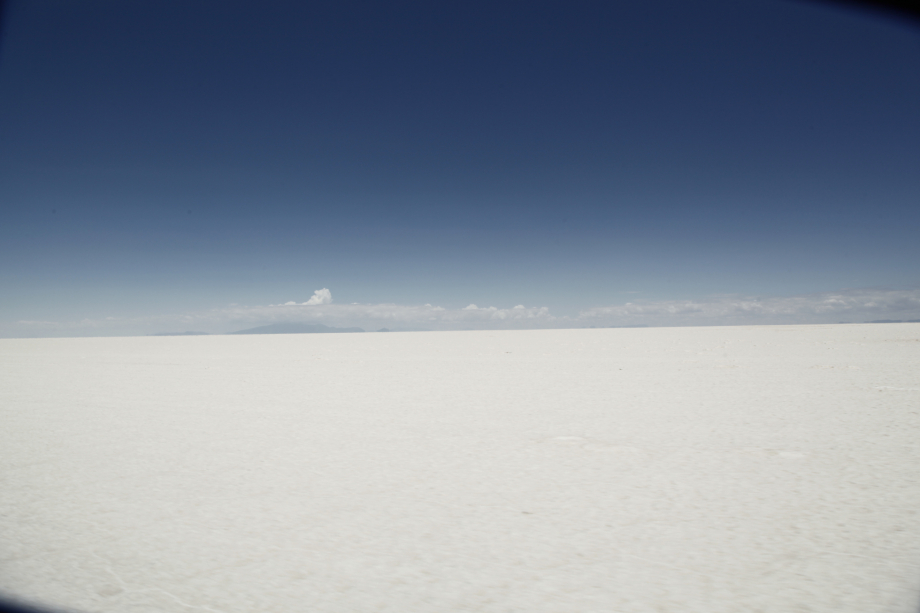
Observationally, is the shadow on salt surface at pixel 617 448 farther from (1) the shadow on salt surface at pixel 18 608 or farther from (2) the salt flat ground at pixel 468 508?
(1) the shadow on salt surface at pixel 18 608

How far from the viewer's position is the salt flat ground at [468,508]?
7.54 feet

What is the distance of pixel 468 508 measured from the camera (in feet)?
11.0

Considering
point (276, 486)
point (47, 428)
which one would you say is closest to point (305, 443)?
point (276, 486)

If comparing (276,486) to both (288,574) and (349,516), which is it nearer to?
(349,516)

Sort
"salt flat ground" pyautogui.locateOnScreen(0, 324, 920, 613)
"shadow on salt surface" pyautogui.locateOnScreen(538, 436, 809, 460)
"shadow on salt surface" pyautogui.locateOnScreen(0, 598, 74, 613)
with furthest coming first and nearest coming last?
"shadow on salt surface" pyautogui.locateOnScreen(538, 436, 809, 460), "salt flat ground" pyautogui.locateOnScreen(0, 324, 920, 613), "shadow on salt surface" pyautogui.locateOnScreen(0, 598, 74, 613)

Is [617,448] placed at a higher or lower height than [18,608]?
lower

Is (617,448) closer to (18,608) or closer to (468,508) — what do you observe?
(468,508)

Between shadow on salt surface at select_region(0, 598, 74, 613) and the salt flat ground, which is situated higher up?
shadow on salt surface at select_region(0, 598, 74, 613)

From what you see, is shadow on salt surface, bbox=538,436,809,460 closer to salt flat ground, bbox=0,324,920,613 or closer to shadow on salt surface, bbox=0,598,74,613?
salt flat ground, bbox=0,324,920,613

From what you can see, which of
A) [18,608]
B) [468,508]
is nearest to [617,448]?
[468,508]

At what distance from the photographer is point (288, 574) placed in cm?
247

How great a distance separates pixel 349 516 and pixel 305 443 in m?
2.24

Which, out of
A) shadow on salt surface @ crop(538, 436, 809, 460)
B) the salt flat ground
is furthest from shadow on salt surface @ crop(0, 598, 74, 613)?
shadow on salt surface @ crop(538, 436, 809, 460)

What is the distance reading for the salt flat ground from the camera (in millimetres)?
2297
